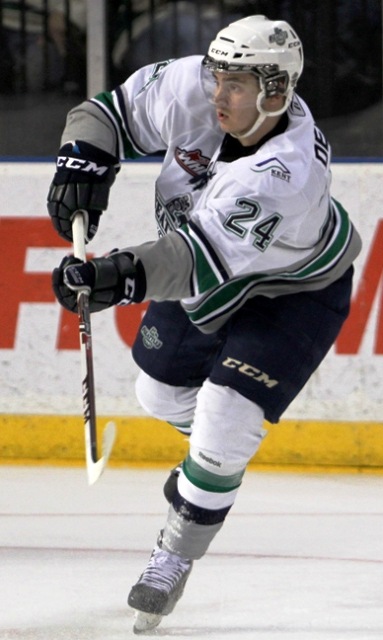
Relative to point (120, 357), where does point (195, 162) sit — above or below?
above

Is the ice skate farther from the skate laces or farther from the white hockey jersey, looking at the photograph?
the white hockey jersey

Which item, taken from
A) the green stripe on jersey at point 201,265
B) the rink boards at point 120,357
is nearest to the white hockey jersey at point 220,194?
the green stripe on jersey at point 201,265

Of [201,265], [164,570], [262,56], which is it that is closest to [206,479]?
[164,570]

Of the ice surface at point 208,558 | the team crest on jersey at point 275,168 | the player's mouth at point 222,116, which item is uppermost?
the player's mouth at point 222,116

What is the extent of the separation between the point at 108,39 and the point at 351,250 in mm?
3881

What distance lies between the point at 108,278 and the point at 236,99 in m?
0.47

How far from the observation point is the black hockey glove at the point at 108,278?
8.36 ft

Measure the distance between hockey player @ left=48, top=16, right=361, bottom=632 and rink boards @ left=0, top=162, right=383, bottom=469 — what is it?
50.4 inches

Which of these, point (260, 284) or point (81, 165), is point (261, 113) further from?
point (81, 165)

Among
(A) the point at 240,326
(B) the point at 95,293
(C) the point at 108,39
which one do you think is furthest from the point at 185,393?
(C) the point at 108,39

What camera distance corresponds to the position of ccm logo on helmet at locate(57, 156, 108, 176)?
3096mm

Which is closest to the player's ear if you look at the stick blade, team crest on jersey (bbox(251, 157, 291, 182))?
team crest on jersey (bbox(251, 157, 291, 182))

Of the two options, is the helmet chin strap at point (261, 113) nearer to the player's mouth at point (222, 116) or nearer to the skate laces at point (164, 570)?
the player's mouth at point (222, 116)

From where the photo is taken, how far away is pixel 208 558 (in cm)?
353
